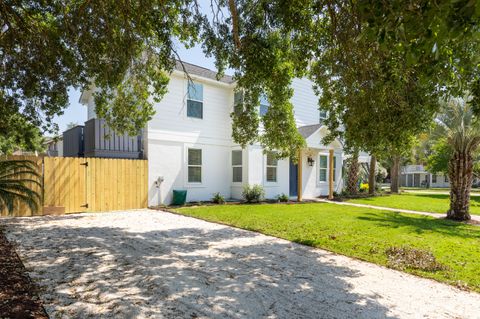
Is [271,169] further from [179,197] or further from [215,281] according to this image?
[215,281]

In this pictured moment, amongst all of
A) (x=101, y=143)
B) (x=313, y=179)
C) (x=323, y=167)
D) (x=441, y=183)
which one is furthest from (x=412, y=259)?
(x=441, y=183)

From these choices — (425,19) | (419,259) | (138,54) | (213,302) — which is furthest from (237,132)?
(425,19)

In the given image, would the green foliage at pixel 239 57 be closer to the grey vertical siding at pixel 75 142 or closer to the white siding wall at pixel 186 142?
the white siding wall at pixel 186 142

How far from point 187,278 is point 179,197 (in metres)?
8.93

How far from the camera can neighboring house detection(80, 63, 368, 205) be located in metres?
13.2

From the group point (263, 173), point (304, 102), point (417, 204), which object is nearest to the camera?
point (417, 204)

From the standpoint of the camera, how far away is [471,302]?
3.99 meters

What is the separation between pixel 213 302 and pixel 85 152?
11.4m

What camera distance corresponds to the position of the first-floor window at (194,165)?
14180 millimetres

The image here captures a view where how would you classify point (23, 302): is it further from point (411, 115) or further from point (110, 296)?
point (411, 115)

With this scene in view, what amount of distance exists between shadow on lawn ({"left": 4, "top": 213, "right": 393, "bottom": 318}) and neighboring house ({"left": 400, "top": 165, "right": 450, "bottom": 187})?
4910cm

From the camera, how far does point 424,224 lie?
9469mm

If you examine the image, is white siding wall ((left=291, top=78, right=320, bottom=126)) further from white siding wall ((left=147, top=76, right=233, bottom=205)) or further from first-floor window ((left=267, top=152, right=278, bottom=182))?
white siding wall ((left=147, top=76, right=233, bottom=205))

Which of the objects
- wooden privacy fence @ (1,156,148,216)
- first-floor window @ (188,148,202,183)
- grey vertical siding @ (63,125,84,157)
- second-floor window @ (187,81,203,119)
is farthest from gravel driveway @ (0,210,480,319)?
second-floor window @ (187,81,203,119)
